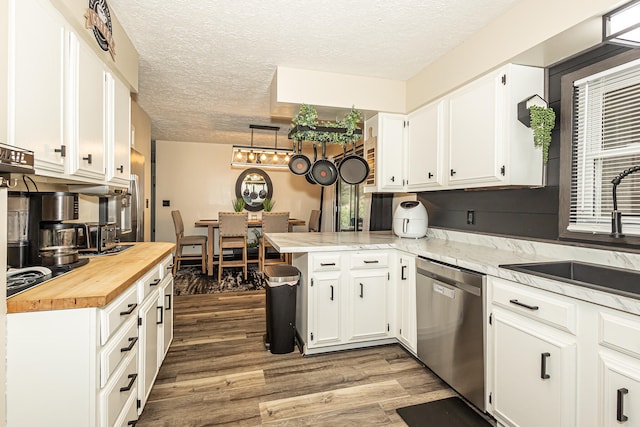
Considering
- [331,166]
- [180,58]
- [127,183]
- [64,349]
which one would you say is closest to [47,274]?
[64,349]

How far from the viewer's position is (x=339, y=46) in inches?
98.2

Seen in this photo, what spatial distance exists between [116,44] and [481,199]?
9.65 feet

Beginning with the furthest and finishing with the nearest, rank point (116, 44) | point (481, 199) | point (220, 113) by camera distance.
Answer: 1. point (220, 113)
2. point (481, 199)
3. point (116, 44)

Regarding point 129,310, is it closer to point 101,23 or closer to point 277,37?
point 101,23

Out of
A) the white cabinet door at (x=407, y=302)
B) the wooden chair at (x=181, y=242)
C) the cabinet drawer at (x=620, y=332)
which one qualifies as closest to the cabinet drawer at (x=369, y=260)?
the white cabinet door at (x=407, y=302)

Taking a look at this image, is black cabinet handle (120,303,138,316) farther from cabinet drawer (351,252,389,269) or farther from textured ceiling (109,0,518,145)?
textured ceiling (109,0,518,145)

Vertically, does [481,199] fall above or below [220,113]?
below

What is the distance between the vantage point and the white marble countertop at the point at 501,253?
50.5 inches

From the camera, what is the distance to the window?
1653 mm

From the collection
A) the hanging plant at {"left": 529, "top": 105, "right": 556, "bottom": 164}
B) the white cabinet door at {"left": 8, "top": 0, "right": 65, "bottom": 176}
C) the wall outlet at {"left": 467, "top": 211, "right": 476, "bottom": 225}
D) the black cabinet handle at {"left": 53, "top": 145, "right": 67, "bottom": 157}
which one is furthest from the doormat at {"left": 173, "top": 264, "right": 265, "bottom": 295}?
the hanging plant at {"left": 529, "top": 105, "right": 556, "bottom": 164}

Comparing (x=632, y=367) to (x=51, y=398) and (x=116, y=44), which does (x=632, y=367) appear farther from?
(x=116, y=44)

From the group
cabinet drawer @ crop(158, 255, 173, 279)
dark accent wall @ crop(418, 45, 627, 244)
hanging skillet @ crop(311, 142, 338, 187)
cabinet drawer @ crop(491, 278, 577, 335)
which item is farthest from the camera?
hanging skillet @ crop(311, 142, 338, 187)

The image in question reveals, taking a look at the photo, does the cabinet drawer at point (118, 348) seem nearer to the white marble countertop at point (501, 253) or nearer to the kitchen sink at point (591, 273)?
the white marble countertop at point (501, 253)

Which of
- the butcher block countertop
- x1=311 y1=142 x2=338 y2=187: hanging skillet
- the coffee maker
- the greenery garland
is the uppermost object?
the greenery garland
